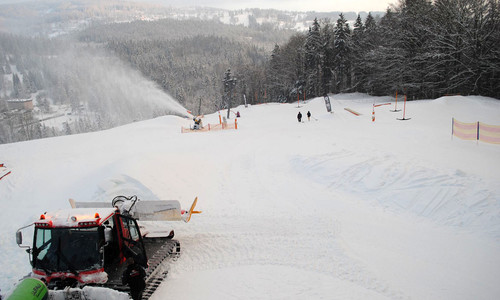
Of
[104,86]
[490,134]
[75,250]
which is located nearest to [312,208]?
[75,250]

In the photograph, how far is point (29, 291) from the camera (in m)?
5.62

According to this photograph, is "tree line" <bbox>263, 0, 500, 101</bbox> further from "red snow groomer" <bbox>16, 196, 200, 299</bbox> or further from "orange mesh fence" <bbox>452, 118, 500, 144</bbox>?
"red snow groomer" <bbox>16, 196, 200, 299</bbox>

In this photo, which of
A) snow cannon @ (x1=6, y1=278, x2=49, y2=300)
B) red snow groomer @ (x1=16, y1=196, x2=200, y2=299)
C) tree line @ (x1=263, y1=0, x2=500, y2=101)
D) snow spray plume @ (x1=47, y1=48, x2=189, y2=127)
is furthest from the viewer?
snow spray plume @ (x1=47, y1=48, x2=189, y2=127)

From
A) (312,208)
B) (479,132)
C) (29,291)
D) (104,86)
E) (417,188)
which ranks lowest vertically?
(312,208)

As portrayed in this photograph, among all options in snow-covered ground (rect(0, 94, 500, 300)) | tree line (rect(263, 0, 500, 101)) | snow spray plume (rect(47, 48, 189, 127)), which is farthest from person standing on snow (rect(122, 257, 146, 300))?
snow spray plume (rect(47, 48, 189, 127))

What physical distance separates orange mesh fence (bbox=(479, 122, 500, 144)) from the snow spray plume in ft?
343

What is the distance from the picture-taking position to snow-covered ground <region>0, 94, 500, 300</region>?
7.93m

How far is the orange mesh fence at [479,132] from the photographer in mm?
17266

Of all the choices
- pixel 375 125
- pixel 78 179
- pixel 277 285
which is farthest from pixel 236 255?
pixel 375 125

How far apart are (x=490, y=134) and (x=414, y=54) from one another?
110ft

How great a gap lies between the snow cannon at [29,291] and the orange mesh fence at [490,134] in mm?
20999

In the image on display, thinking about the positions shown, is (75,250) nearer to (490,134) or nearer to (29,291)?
(29,291)

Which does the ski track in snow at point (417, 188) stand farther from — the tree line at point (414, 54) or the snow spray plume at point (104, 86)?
the snow spray plume at point (104, 86)

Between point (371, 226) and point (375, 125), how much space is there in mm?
17443
